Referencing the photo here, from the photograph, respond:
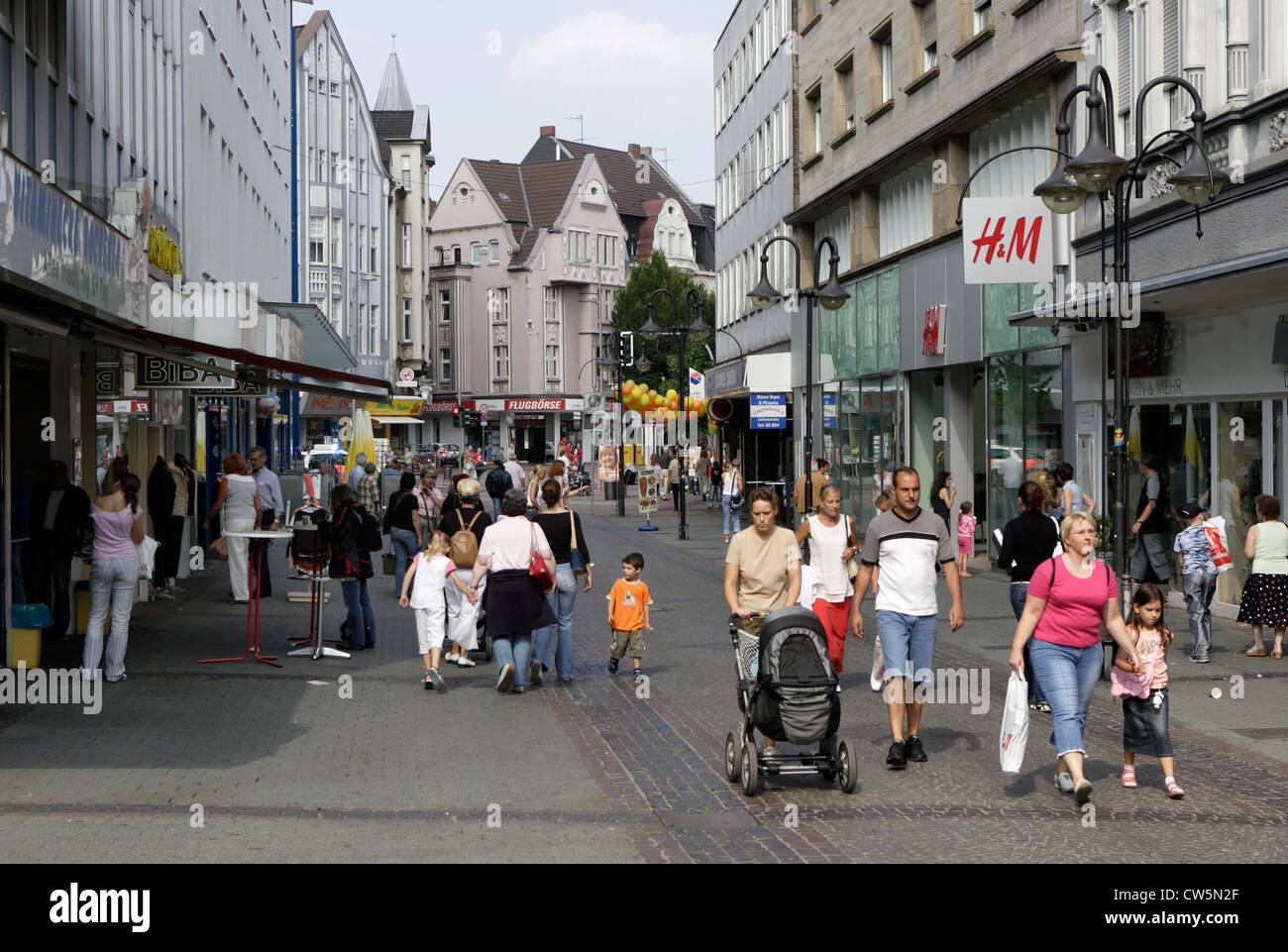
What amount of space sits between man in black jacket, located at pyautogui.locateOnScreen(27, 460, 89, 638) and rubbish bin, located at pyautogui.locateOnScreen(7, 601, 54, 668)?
964 millimetres

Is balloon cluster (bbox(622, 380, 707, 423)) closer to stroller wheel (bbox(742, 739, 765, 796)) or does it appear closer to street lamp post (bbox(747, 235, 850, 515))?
street lamp post (bbox(747, 235, 850, 515))

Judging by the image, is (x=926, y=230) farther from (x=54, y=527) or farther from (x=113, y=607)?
(x=113, y=607)

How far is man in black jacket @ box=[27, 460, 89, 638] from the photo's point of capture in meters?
14.7

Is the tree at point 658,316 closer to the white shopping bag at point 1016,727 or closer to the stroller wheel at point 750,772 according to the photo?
the stroller wheel at point 750,772

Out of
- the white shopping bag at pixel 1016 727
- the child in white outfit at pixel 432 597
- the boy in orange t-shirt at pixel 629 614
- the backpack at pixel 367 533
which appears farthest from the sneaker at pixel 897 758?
the backpack at pixel 367 533

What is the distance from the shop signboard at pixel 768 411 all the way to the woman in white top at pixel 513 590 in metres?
20.3

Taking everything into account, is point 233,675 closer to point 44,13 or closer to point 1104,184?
point 44,13

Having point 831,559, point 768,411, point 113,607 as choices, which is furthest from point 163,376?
point 768,411

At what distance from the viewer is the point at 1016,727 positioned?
882cm

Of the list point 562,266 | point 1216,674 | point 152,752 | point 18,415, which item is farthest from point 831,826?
point 562,266

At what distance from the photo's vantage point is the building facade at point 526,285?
104 m

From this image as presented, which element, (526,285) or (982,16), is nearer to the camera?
(982,16)

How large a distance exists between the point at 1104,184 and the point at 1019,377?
1166 centimetres

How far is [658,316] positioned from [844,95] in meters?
52.7
